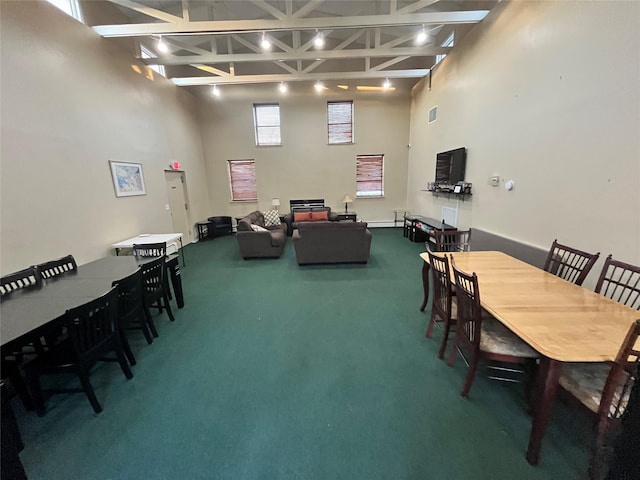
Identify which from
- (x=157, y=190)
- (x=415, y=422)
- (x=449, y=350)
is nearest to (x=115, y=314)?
(x=415, y=422)

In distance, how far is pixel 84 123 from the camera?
12.2 feet

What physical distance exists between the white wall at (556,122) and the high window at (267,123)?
4993 millimetres

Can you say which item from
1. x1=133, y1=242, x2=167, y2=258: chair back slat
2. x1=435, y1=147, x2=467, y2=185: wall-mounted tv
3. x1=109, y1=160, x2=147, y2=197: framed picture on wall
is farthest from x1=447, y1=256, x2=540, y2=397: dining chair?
x1=109, y1=160, x2=147, y2=197: framed picture on wall

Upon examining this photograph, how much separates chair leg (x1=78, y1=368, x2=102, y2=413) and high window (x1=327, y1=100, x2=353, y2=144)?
7.55 m

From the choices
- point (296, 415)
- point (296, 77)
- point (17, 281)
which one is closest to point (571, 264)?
point (296, 415)

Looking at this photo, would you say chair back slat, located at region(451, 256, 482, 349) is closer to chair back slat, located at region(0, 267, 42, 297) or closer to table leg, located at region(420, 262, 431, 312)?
table leg, located at region(420, 262, 431, 312)

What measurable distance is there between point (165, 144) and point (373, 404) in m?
6.55

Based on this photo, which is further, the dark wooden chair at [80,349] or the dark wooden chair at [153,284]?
the dark wooden chair at [153,284]

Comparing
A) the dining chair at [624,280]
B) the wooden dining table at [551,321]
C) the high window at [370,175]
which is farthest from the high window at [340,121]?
the dining chair at [624,280]

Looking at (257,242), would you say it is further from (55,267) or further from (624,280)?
(624,280)

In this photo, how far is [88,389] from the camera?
1.80 m

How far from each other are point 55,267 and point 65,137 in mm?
1986

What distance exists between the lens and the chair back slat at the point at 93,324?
1.69 m

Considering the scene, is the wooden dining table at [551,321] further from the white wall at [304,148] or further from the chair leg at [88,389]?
the white wall at [304,148]
